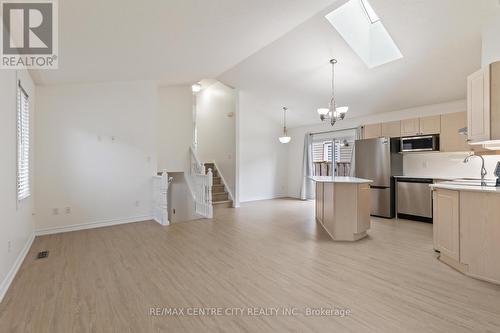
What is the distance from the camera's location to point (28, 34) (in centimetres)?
279

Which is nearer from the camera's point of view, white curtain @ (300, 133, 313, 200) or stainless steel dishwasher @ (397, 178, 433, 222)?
stainless steel dishwasher @ (397, 178, 433, 222)

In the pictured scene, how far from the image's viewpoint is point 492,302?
7.21 ft

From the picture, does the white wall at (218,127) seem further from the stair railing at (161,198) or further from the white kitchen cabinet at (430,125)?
the white kitchen cabinet at (430,125)

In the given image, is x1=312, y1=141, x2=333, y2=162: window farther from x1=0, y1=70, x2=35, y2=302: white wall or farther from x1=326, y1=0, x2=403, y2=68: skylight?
x1=0, y1=70, x2=35, y2=302: white wall

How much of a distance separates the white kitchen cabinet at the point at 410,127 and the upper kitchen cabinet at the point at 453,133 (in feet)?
1.45

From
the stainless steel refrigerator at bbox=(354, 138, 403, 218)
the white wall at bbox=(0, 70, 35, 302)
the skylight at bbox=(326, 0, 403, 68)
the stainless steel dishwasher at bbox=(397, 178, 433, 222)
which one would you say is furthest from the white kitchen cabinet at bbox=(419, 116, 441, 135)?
the white wall at bbox=(0, 70, 35, 302)

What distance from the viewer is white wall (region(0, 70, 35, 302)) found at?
2.53m

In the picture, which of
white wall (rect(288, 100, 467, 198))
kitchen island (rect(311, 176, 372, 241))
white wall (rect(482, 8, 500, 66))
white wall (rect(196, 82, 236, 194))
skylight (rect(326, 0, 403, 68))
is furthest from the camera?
white wall (rect(196, 82, 236, 194))

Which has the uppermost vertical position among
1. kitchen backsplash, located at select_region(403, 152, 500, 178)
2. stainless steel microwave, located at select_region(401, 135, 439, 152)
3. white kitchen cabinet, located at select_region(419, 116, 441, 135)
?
white kitchen cabinet, located at select_region(419, 116, 441, 135)

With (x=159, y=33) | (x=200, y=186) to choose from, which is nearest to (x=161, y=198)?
(x=200, y=186)

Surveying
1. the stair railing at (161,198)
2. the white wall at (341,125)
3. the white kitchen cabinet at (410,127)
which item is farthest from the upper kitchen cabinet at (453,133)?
the stair railing at (161,198)

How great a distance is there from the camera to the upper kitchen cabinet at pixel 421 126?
5.08 m

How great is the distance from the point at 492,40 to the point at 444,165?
276 cm

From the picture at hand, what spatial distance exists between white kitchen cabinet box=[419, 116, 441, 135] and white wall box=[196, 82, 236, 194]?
467 cm
